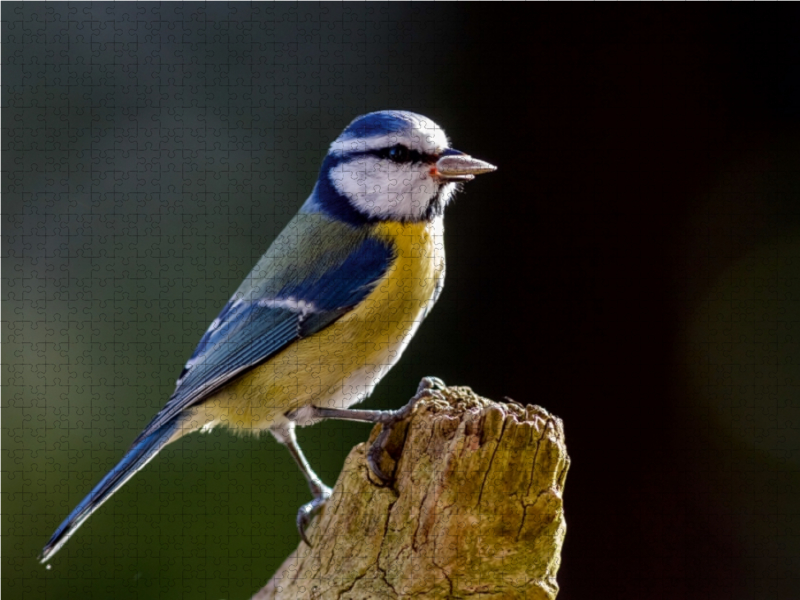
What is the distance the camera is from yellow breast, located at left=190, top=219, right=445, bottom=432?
2688 mm

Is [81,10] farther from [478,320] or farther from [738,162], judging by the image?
[738,162]

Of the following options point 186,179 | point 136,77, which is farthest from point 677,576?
point 136,77

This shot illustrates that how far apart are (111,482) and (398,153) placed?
1.30 metres

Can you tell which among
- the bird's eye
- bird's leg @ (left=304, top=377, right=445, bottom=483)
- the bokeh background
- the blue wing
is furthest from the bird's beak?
the bokeh background

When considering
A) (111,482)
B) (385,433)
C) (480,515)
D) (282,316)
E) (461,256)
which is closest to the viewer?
(480,515)

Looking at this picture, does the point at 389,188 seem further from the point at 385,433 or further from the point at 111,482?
the point at 111,482

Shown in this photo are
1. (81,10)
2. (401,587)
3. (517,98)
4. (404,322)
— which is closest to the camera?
(401,587)

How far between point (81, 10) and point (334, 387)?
8.88 feet

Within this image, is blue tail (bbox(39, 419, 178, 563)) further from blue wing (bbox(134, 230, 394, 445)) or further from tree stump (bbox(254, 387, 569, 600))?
tree stump (bbox(254, 387, 569, 600))

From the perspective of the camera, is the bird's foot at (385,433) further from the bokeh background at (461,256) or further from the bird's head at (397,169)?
the bokeh background at (461,256)

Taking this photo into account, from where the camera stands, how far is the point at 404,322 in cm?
272

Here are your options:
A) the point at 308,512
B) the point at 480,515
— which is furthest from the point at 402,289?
the point at 480,515

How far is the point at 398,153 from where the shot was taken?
2828 mm

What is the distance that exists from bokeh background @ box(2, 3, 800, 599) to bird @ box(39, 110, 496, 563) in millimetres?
771
